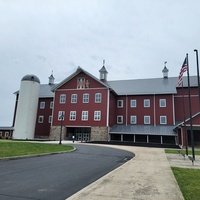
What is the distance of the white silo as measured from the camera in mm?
46016

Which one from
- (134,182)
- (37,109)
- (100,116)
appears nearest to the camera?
(134,182)

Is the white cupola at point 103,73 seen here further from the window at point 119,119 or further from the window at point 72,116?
the window at point 72,116

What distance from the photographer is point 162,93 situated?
4359cm

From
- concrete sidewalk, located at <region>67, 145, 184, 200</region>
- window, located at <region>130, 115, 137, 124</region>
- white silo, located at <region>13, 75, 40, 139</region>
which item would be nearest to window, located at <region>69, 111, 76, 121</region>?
white silo, located at <region>13, 75, 40, 139</region>

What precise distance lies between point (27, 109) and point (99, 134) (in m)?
15.7

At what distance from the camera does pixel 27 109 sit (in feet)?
153

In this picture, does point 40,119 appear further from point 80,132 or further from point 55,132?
point 80,132

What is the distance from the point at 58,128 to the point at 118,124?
38.1 ft

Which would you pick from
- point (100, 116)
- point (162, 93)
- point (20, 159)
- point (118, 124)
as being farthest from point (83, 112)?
point (20, 159)

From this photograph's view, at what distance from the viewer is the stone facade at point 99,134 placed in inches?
1633

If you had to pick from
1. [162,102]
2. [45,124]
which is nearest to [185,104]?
[162,102]

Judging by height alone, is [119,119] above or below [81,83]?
below

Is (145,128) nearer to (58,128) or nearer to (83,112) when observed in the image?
(83,112)

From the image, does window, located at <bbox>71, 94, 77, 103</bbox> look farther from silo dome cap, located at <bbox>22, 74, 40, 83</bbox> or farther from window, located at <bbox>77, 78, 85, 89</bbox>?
silo dome cap, located at <bbox>22, 74, 40, 83</bbox>
